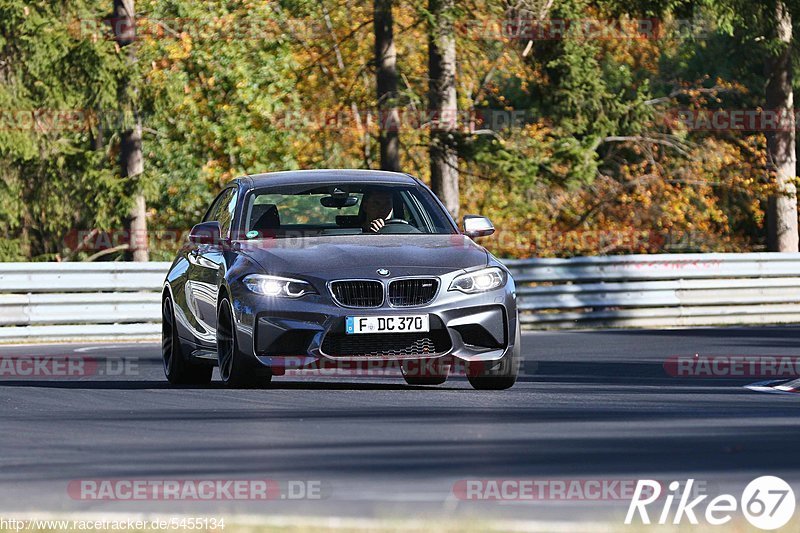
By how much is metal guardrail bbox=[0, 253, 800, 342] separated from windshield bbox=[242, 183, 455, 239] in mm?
10095

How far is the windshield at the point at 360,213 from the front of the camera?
1370 centimetres

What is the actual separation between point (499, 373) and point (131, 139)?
2247 cm

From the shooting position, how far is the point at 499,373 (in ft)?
43.4

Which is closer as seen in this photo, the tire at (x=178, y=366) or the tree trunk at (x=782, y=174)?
the tire at (x=178, y=366)

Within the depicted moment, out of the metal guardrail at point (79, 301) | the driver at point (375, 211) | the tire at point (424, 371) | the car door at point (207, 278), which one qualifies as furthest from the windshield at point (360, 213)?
the metal guardrail at point (79, 301)

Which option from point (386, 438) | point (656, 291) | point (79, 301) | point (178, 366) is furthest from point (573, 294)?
point (386, 438)

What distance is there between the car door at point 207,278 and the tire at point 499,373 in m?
1.87

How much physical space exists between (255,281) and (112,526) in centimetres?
587

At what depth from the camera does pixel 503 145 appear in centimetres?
3531

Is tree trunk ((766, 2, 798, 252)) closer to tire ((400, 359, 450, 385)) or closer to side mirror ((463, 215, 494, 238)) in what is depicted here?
tire ((400, 359, 450, 385))

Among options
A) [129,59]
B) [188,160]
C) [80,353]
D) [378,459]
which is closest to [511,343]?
[378,459]

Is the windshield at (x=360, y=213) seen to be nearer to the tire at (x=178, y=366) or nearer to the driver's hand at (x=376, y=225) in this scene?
the driver's hand at (x=376, y=225)

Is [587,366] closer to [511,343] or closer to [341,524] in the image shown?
[511,343]

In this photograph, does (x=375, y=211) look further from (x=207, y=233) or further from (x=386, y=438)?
(x=386, y=438)
